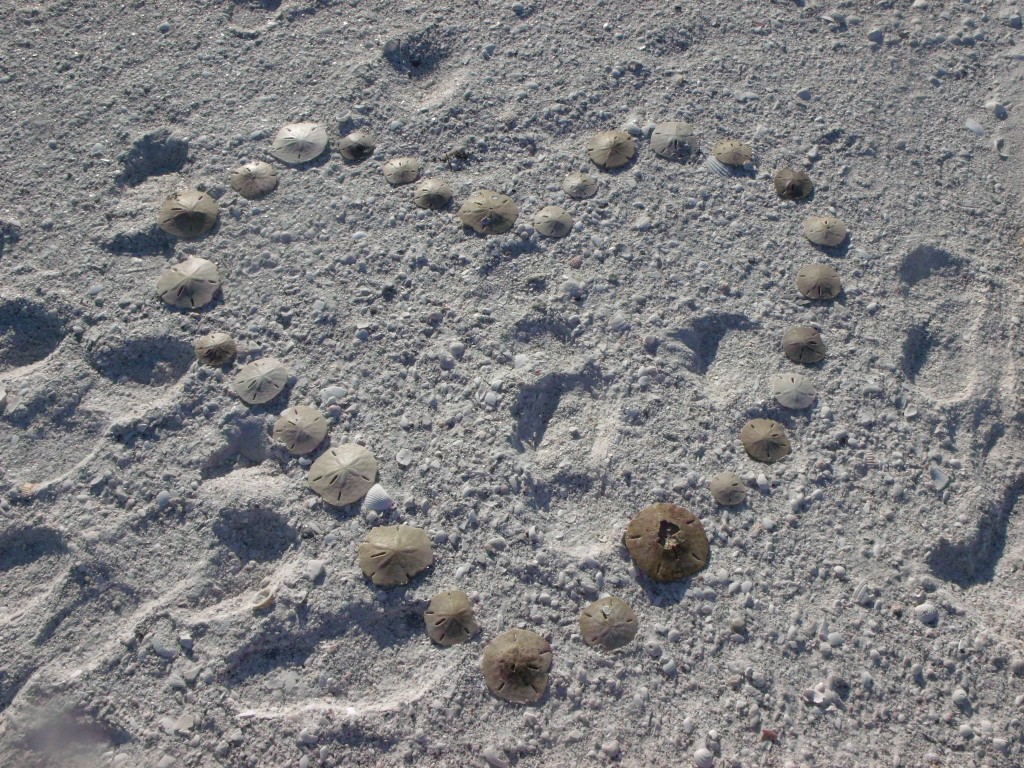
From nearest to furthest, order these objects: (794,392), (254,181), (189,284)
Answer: (794,392), (189,284), (254,181)

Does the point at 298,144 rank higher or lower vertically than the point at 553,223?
higher

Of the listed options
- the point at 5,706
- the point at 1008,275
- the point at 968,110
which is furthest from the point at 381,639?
the point at 968,110

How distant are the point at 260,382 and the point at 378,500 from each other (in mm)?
477

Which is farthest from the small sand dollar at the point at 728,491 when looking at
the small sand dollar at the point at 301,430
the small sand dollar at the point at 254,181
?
the small sand dollar at the point at 254,181

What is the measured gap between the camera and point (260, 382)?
7.27 ft

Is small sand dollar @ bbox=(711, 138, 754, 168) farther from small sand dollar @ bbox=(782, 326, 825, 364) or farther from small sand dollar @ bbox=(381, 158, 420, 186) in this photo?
small sand dollar @ bbox=(381, 158, 420, 186)

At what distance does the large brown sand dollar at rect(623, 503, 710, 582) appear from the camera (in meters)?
1.94

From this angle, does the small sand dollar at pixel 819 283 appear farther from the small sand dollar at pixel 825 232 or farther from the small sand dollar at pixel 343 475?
the small sand dollar at pixel 343 475

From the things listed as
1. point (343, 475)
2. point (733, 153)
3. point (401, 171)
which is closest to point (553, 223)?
point (401, 171)

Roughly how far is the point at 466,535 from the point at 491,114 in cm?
149

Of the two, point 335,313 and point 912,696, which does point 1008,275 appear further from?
point 335,313

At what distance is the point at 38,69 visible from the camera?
2969mm

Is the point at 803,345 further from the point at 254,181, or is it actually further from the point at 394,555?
the point at 254,181

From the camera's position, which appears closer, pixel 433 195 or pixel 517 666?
pixel 517 666
